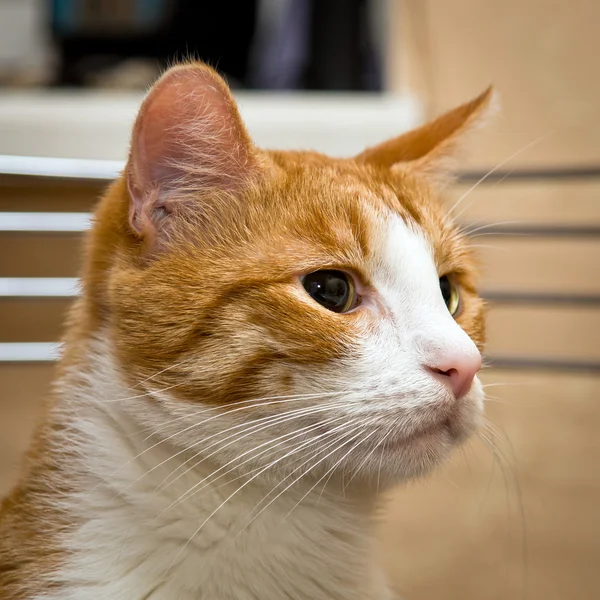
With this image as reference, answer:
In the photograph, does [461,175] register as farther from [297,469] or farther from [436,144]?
[297,469]

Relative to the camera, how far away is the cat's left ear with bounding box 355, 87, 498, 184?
74 cm

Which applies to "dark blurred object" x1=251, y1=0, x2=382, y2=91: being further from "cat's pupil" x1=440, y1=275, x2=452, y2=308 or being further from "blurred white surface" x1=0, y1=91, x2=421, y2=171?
"cat's pupil" x1=440, y1=275, x2=452, y2=308

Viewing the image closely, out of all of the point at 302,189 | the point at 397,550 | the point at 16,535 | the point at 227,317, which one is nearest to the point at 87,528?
the point at 16,535

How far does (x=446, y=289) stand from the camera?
0.69 metres

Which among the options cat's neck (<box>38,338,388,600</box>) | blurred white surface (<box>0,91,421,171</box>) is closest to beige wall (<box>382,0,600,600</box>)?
blurred white surface (<box>0,91,421,171</box>)

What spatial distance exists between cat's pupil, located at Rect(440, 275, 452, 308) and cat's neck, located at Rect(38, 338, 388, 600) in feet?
0.70

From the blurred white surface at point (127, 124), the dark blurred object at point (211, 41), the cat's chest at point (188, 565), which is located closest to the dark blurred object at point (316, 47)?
the dark blurred object at point (211, 41)

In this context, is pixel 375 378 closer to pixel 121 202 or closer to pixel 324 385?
pixel 324 385

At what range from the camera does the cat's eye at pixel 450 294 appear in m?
0.68

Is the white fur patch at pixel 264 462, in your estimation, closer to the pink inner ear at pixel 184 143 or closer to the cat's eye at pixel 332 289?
the cat's eye at pixel 332 289

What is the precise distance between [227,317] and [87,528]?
8.4 inches

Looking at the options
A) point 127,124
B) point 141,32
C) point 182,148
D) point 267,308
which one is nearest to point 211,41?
point 141,32

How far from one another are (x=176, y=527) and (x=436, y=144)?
1.55 feet

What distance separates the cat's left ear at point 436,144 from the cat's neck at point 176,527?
357mm
